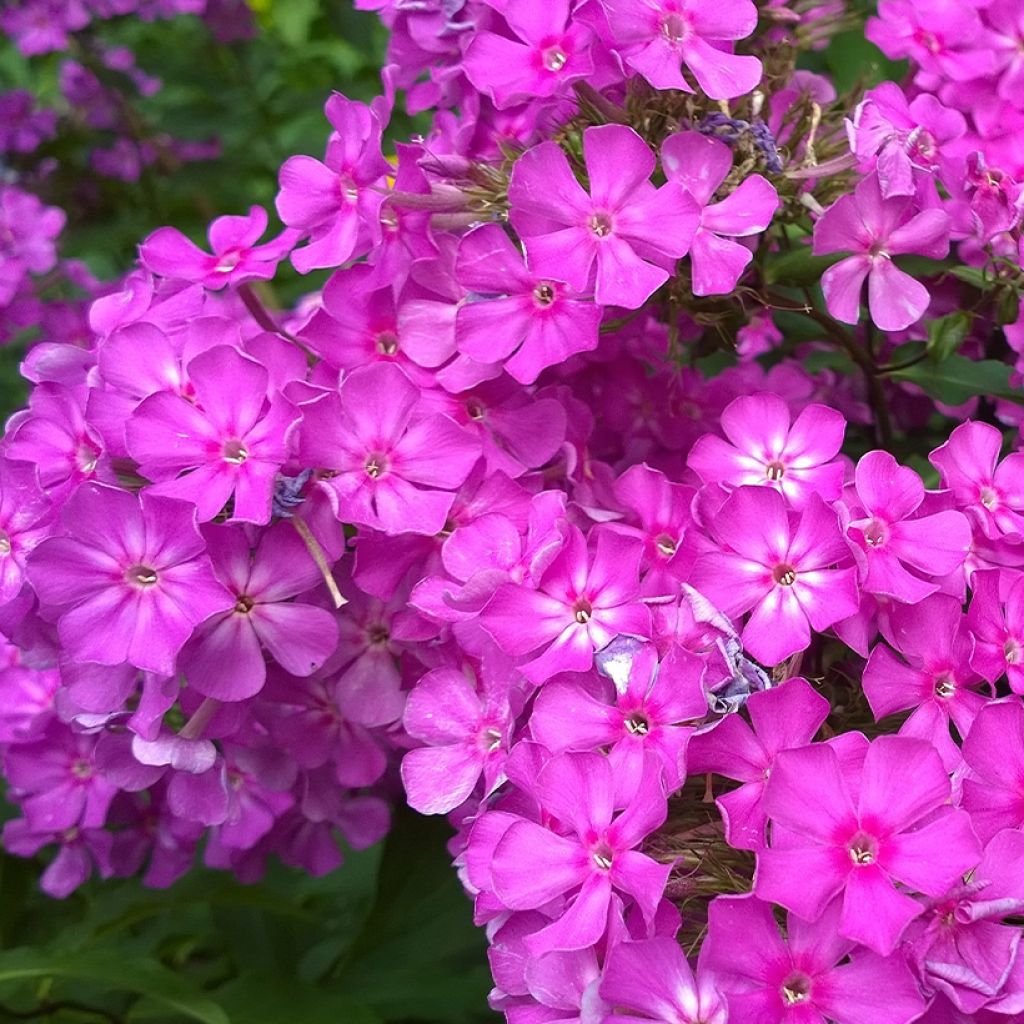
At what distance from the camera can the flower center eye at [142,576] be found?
0.68m

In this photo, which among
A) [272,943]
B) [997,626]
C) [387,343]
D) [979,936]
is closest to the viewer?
[979,936]

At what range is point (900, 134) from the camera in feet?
2.47

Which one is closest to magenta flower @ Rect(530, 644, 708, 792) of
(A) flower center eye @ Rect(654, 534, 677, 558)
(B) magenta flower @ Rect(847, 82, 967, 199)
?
(A) flower center eye @ Rect(654, 534, 677, 558)

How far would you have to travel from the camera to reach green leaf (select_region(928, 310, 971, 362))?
2.77 ft

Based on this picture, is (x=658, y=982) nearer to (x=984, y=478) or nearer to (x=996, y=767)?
(x=996, y=767)

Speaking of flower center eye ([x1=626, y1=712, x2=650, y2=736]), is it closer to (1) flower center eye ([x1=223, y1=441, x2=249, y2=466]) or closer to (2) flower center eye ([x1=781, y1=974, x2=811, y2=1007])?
(2) flower center eye ([x1=781, y1=974, x2=811, y2=1007])

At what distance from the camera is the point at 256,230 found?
0.88m

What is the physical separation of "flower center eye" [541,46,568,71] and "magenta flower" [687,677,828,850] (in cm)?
39

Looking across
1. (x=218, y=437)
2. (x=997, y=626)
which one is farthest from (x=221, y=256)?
(x=997, y=626)

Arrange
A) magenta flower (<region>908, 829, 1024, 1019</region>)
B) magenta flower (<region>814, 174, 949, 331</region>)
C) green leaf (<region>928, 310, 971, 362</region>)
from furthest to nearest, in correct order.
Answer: green leaf (<region>928, 310, 971, 362</region>), magenta flower (<region>814, 174, 949, 331</region>), magenta flower (<region>908, 829, 1024, 1019</region>)

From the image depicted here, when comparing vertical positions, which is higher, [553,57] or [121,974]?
[553,57]

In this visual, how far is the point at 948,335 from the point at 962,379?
35mm

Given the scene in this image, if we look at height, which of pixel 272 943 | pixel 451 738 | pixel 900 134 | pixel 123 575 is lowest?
pixel 272 943

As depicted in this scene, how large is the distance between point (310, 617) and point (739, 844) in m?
0.27
